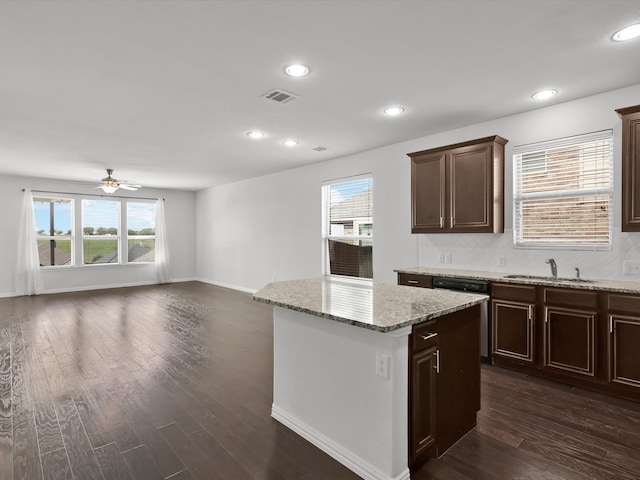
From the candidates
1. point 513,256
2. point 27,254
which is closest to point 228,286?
point 27,254

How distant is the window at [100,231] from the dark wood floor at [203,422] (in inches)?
175

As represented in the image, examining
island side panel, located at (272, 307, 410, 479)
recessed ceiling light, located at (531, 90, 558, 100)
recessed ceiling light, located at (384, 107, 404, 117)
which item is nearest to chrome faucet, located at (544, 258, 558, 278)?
recessed ceiling light, located at (531, 90, 558, 100)

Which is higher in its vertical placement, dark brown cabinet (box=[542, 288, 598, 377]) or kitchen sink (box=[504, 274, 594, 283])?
kitchen sink (box=[504, 274, 594, 283])

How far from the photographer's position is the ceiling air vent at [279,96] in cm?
320

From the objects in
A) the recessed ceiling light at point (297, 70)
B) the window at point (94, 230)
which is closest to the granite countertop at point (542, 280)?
the recessed ceiling light at point (297, 70)

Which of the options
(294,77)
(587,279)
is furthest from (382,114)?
(587,279)

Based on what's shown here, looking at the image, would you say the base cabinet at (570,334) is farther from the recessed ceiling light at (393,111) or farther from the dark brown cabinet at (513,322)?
the recessed ceiling light at (393,111)

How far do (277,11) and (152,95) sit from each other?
1766 mm

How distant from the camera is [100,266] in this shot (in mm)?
8555

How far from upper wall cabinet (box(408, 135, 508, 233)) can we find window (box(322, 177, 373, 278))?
124 centimetres

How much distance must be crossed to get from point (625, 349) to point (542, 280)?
78 centimetres

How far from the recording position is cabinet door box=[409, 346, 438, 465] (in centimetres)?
184

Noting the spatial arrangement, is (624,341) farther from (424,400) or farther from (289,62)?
(289,62)

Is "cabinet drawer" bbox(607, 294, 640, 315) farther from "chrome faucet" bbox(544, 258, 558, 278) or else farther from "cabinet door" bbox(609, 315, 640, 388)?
"chrome faucet" bbox(544, 258, 558, 278)
